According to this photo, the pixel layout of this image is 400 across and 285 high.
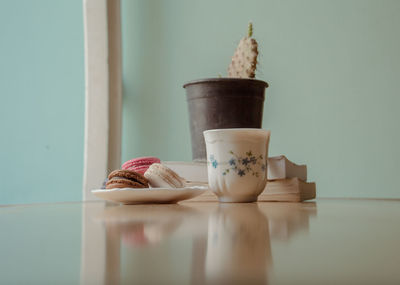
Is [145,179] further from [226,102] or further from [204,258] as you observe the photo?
[204,258]

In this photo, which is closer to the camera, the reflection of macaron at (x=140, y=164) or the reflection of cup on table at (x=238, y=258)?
the reflection of cup on table at (x=238, y=258)

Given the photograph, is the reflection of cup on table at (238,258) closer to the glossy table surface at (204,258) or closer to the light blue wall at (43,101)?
the glossy table surface at (204,258)

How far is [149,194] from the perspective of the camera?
0.96 m

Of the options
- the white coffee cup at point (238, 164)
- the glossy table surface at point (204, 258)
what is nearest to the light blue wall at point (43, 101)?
the white coffee cup at point (238, 164)

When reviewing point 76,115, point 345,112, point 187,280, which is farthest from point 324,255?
point 76,115

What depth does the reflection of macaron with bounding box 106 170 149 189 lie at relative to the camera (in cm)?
105

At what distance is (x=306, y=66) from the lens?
2.36 meters

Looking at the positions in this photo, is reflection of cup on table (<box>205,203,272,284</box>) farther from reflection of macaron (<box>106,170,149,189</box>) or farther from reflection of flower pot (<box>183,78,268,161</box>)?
reflection of flower pot (<box>183,78,268,161</box>)

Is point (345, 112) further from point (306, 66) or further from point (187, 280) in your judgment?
point (187, 280)

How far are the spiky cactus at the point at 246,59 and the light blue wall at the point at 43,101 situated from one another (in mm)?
1504

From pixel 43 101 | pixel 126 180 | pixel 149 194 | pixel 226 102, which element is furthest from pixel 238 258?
pixel 43 101

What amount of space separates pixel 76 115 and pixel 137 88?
1.24 ft

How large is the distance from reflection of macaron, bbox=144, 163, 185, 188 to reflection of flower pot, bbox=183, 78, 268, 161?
1.15 feet

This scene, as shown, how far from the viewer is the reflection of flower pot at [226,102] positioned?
1.38m
